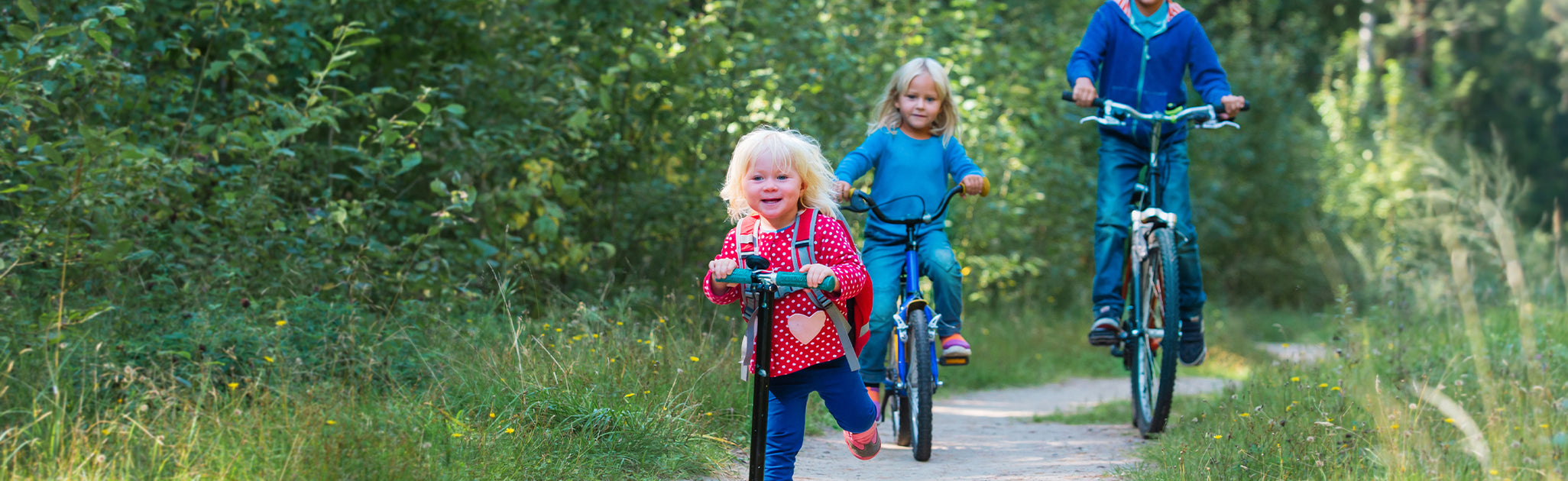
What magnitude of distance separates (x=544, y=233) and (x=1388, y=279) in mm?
5022

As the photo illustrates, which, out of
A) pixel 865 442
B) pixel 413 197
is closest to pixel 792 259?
pixel 865 442

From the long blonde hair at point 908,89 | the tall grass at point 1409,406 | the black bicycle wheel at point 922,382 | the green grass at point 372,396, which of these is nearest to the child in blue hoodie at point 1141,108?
the tall grass at point 1409,406

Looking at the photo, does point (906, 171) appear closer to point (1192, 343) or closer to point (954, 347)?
point (954, 347)

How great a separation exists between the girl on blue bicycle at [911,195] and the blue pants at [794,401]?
124cm

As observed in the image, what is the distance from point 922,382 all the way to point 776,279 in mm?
1710

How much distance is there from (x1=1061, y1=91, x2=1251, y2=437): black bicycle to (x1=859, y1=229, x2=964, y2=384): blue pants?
2.79 feet

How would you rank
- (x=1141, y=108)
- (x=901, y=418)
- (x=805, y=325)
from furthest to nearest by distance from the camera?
(x=1141, y=108) < (x=901, y=418) < (x=805, y=325)

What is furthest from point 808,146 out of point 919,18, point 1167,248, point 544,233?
point 919,18

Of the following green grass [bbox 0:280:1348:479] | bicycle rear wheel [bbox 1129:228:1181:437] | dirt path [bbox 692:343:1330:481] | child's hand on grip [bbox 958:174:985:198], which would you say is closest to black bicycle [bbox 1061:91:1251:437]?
bicycle rear wheel [bbox 1129:228:1181:437]

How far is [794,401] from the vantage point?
11.6 feet

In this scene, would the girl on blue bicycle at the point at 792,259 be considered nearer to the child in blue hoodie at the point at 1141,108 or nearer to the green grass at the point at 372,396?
the green grass at the point at 372,396

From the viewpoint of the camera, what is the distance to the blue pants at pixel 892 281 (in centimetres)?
480

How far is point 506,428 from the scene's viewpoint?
12.6ft

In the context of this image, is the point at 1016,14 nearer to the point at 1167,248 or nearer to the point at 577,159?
the point at 577,159
